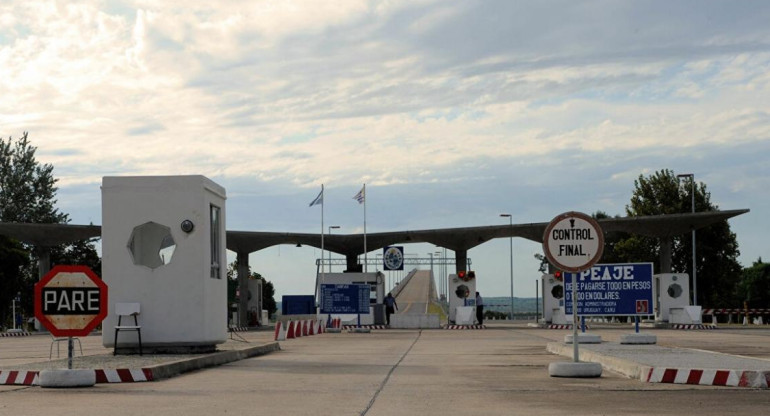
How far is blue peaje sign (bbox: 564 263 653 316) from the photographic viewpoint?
2592cm

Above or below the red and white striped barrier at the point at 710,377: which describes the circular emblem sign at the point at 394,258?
above

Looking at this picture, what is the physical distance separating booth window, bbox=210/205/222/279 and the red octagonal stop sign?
746 centimetres

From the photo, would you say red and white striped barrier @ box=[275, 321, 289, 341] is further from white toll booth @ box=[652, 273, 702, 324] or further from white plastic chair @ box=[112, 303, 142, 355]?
white toll booth @ box=[652, 273, 702, 324]

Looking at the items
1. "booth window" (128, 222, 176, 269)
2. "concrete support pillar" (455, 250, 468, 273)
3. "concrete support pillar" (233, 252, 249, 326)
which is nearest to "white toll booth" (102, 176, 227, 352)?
"booth window" (128, 222, 176, 269)

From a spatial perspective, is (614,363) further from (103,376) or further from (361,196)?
(361,196)

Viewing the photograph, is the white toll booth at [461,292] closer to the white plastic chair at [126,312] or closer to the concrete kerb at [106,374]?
the white plastic chair at [126,312]

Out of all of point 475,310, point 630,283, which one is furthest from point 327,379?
point 475,310

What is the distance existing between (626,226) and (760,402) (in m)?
52.6

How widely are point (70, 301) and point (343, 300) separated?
35.7 m

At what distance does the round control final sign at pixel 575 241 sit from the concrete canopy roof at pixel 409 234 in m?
44.8

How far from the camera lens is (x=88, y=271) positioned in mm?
15359

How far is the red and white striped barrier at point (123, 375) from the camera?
A: 15992 millimetres

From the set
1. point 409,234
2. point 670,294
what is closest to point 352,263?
point 409,234

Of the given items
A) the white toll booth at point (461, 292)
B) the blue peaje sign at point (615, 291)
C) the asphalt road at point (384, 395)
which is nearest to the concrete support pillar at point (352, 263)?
the white toll booth at point (461, 292)
